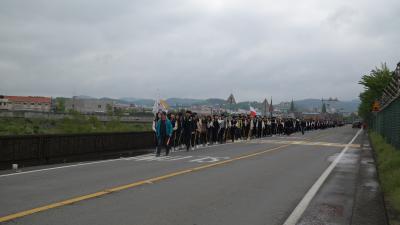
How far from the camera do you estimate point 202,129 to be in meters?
26.7

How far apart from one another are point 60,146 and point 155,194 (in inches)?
322

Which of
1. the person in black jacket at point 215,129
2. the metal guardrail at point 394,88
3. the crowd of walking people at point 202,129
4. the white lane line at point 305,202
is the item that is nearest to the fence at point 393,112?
the metal guardrail at point 394,88

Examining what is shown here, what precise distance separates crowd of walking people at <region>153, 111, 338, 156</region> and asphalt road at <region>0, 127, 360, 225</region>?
4420 millimetres

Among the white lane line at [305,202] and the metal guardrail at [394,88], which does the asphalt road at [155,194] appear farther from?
the metal guardrail at [394,88]

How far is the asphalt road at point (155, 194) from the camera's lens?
286 inches

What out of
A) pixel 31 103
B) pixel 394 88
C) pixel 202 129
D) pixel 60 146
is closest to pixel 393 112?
pixel 394 88

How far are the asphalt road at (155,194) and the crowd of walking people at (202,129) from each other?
4.42 metres

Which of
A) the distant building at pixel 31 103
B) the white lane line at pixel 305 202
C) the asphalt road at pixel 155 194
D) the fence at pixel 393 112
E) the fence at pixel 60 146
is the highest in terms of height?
the distant building at pixel 31 103

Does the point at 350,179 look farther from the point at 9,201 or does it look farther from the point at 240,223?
the point at 9,201

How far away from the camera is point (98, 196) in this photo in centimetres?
886

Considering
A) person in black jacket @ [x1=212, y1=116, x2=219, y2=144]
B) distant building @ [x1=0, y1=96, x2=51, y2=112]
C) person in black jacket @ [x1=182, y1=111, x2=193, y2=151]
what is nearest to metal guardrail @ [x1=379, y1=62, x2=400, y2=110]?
person in black jacket @ [x1=182, y1=111, x2=193, y2=151]

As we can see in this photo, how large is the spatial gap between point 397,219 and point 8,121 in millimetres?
48581

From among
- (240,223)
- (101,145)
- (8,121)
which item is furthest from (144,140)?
(8,121)

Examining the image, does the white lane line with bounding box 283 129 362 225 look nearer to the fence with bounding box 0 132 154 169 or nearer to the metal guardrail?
the metal guardrail
